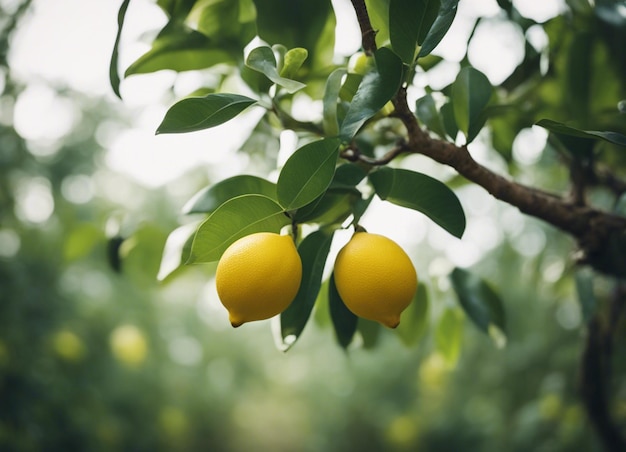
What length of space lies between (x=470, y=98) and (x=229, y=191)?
258 mm

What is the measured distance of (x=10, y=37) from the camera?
0.98 metres

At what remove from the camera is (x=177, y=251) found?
1.66 ft

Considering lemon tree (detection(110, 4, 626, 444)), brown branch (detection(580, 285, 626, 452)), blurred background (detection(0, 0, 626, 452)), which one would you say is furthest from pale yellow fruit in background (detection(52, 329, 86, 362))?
brown branch (detection(580, 285, 626, 452))

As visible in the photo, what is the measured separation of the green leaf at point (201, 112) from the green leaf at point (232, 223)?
0.23 feet

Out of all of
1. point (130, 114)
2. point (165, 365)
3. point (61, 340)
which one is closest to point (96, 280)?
point (61, 340)

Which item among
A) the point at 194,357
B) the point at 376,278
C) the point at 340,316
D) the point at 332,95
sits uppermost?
the point at 332,95

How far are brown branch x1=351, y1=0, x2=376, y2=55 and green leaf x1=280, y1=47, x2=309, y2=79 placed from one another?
2.1 inches

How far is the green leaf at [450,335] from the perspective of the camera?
0.69 meters

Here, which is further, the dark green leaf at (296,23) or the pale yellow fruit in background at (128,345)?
the pale yellow fruit in background at (128,345)

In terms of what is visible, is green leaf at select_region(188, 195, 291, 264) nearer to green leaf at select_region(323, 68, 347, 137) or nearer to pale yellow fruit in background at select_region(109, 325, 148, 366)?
green leaf at select_region(323, 68, 347, 137)

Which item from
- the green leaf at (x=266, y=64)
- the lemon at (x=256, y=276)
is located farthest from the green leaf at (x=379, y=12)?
the lemon at (x=256, y=276)

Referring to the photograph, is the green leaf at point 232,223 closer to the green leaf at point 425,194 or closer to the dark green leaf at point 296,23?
the green leaf at point 425,194

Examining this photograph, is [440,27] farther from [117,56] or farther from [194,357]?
[194,357]

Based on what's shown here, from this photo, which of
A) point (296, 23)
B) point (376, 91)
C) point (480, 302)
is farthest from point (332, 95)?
point (480, 302)
